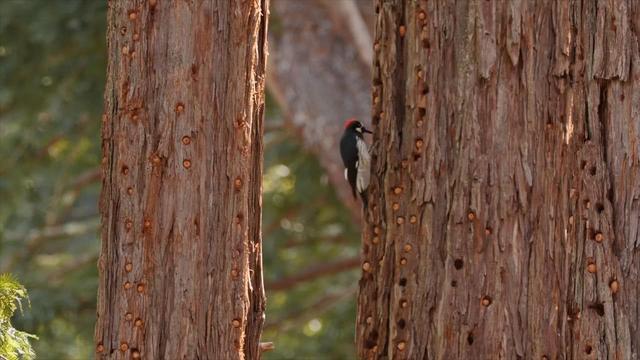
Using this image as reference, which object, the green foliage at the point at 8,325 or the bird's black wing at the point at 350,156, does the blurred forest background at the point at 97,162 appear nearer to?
the bird's black wing at the point at 350,156

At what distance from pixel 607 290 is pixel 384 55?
1311 mm

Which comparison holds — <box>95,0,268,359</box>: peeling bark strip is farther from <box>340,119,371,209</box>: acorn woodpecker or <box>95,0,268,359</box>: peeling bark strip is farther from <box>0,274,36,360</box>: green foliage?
<box>340,119,371,209</box>: acorn woodpecker

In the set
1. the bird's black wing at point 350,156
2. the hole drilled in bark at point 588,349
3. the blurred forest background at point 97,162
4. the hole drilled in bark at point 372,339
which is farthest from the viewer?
the blurred forest background at point 97,162

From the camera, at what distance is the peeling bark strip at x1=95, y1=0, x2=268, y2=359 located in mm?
4570

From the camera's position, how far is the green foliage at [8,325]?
15.1ft

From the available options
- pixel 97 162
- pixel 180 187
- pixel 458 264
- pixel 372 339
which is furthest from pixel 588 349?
pixel 97 162

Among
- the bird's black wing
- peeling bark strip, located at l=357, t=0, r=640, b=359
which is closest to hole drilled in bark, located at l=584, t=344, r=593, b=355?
peeling bark strip, located at l=357, t=0, r=640, b=359

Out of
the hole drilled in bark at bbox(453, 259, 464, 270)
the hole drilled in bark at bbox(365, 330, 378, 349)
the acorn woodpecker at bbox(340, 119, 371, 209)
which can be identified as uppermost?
the acorn woodpecker at bbox(340, 119, 371, 209)

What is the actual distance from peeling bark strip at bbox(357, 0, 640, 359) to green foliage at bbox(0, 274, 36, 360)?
1.44 metres

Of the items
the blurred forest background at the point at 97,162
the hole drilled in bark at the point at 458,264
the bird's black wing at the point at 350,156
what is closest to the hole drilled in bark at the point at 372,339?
the hole drilled in bark at the point at 458,264

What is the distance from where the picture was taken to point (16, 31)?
1134 centimetres

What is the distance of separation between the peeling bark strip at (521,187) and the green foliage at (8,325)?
4.73 feet

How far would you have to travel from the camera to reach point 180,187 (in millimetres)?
4594

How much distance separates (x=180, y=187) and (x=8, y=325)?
86 centimetres
